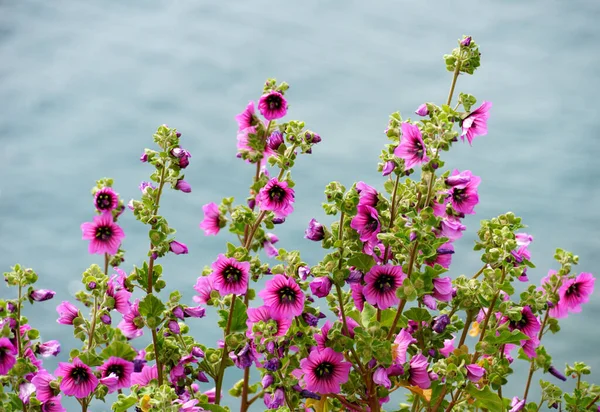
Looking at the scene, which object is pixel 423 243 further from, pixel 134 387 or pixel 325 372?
pixel 134 387

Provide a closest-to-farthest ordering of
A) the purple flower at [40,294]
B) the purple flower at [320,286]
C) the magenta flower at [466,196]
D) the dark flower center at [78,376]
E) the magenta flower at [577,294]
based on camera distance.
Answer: the purple flower at [320,286] < the magenta flower at [466,196] < the dark flower center at [78,376] < the purple flower at [40,294] < the magenta flower at [577,294]

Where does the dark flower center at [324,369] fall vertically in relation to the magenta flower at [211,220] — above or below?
below

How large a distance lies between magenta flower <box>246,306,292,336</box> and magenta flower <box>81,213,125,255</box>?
26.8 inches

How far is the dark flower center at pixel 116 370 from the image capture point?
2.82m

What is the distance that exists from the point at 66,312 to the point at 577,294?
2.06 m

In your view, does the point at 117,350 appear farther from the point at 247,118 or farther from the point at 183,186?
the point at 247,118

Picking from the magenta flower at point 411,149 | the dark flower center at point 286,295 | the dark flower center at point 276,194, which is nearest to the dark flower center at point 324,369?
the dark flower center at point 286,295

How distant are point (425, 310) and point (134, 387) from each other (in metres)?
1.01

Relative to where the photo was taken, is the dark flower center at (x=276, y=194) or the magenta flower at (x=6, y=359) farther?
the magenta flower at (x=6, y=359)

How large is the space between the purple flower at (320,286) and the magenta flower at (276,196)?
28 centimetres

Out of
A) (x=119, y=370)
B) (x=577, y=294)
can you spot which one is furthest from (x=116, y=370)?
(x=577, y=294)

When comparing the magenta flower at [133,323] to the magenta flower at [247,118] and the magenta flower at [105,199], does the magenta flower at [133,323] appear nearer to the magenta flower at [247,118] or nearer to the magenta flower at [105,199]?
the magenta flower at [105,199]

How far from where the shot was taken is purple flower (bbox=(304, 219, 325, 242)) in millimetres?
2428

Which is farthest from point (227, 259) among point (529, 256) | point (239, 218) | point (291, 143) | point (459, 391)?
point (529, 256)
